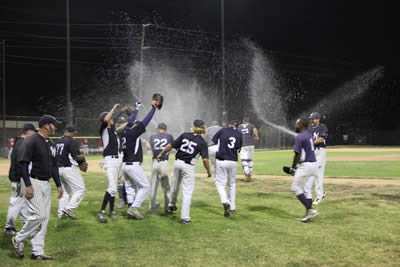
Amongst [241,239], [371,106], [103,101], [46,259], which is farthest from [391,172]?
[371,106]

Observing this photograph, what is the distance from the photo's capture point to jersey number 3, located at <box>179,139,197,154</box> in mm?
8344

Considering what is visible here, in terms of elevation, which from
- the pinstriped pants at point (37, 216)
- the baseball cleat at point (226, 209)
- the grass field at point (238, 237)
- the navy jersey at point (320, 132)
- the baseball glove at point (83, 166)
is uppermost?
the navy jersey at point (320, 132)

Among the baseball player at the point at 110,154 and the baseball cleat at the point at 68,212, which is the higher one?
the baseball player at the point at 110,154

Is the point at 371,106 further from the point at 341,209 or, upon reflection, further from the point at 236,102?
the point at 341,209

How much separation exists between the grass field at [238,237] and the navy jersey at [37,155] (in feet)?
4.26

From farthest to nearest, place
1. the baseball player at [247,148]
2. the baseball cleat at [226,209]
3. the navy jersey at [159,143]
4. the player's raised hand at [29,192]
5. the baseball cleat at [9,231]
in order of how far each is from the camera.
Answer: the baseball player at [247,148] < the navy jersey at [159,143] < the baseball cleat at [226,209] < the baseball cleat at [9,231] < the player's raised hand at [29,192]

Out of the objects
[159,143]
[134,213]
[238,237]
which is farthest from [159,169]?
[238,237]

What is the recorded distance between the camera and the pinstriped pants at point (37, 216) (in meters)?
5.60

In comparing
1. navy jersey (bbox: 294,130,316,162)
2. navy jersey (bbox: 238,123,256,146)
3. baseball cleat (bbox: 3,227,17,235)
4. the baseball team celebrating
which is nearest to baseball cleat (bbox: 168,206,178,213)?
the baseball team celebrating

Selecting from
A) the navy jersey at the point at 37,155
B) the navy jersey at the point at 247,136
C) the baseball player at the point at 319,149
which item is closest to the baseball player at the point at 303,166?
the baseball player at the point at 319,149

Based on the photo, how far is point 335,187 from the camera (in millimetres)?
13414

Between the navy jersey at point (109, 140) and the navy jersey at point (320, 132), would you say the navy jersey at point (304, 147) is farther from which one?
the navy jersey at point (109, 140)

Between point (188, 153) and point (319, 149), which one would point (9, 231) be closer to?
point (188, 153)

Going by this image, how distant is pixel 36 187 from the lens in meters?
5.64
